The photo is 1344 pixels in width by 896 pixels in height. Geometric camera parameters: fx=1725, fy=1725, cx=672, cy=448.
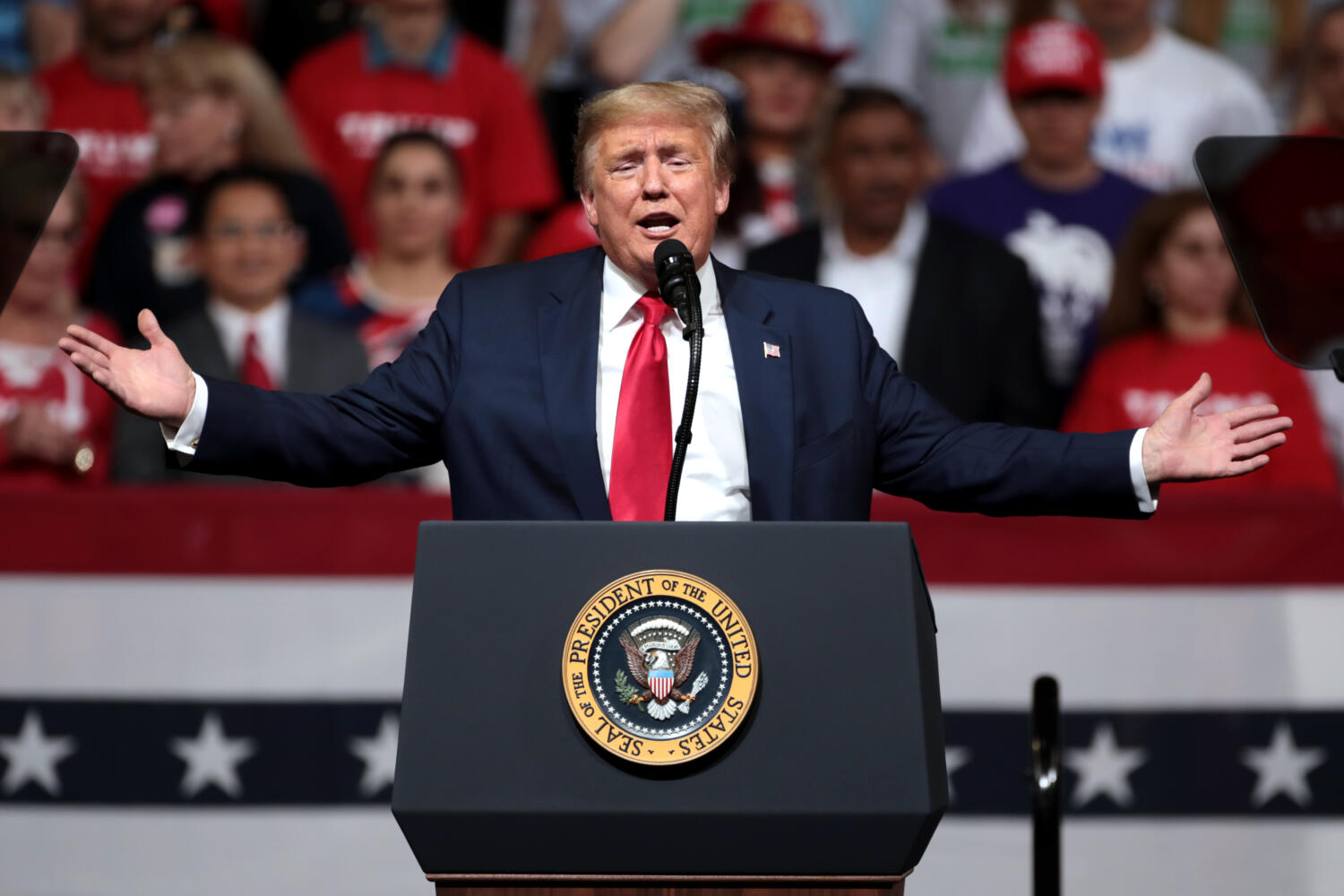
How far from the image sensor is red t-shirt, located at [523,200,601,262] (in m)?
4.66

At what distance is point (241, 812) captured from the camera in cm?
356

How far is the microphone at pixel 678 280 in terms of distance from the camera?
1928 mm

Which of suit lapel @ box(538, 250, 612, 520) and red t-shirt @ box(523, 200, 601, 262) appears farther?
red t-shirt @ box(523, 200, 601, 262)

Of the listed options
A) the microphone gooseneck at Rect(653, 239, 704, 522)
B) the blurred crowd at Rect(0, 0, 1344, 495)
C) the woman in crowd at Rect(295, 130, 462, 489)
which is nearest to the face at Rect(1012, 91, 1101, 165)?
the blurred crowd at Rect(0, 0, 1344, 495)

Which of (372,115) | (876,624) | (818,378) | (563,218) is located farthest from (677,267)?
(372,115)

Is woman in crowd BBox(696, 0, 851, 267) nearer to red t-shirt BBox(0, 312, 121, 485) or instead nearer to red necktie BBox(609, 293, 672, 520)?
red t-shirt BBox(0, 312, 121, 485)

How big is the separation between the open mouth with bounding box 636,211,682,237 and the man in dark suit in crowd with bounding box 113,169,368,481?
2002 mm

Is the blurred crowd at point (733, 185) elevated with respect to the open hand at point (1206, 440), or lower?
elevated

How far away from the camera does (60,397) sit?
4062 mm

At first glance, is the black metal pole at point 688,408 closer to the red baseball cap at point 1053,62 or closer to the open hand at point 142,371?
the open hand at point 142,371

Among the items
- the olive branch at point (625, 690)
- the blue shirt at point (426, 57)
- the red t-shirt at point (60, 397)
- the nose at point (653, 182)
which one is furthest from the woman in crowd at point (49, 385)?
the olive branch at point (625, 690)

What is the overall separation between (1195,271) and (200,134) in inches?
105

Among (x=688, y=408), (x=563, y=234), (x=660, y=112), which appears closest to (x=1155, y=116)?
(x=563, y=234)

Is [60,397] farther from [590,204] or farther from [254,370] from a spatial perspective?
[590,204]
